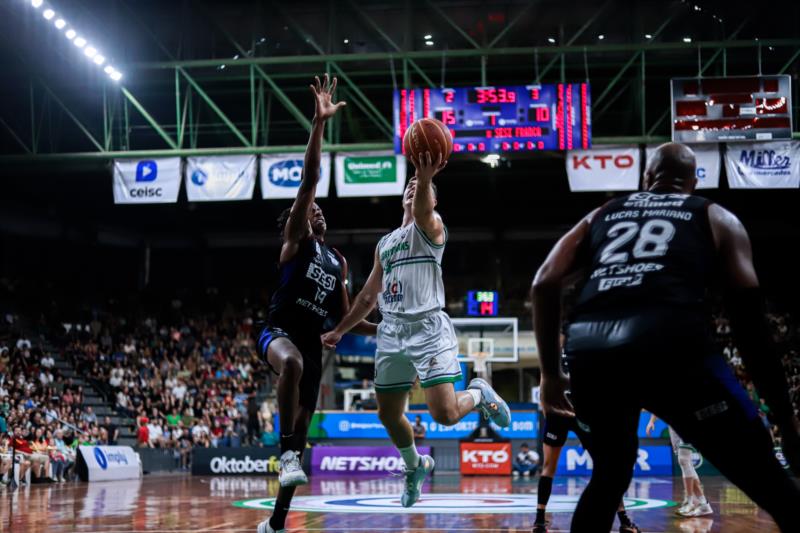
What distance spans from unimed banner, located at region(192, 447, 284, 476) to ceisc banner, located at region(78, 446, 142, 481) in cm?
147

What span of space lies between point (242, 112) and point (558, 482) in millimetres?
16356

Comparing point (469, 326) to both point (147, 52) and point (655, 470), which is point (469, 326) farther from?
point (147, 52)

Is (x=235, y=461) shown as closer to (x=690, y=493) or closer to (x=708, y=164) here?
(x=708, y=164)

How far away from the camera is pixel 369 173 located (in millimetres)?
22156

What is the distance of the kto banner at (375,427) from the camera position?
22.6 m

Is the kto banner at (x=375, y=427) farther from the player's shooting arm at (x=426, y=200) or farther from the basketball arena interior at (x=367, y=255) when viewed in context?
the player's shooting arm at (x=426, y=200)

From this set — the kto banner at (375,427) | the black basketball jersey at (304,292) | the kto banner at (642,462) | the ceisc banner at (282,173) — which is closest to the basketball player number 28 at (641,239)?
the black basketball jersey at (304,292)

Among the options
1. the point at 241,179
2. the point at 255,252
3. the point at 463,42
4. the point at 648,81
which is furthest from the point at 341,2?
the point at 255,252

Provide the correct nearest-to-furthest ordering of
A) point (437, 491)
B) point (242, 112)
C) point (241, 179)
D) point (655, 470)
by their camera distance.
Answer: point (437, 491), point (655, 470), point (241, 179), point (242, 112)

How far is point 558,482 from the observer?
679 inches

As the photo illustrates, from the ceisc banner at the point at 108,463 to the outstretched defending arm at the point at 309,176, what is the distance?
590 inches

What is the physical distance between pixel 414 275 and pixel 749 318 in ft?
11.5

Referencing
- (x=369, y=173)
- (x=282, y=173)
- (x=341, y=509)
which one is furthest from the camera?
(x=282, y=173)

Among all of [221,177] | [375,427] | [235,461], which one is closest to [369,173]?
[221,177]
